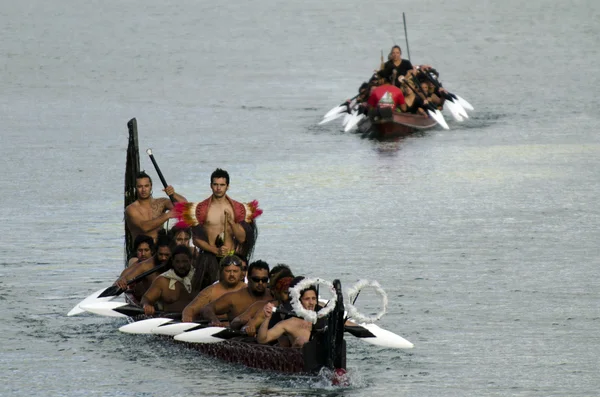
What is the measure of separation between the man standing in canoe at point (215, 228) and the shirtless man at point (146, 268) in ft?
2.17

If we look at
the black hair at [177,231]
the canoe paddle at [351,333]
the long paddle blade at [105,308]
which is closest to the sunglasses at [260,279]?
the canoe paddle at [351,333]

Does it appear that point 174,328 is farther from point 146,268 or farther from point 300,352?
point 300,352

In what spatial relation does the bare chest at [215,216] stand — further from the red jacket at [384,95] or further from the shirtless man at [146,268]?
the red jacket at [384,95]

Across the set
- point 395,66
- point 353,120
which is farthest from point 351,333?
point 353,120

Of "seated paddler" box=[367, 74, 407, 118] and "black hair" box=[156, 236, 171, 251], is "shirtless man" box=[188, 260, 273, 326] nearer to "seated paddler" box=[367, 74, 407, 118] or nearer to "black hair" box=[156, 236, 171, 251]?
"black hair" box=[156, 236, 171, 251]

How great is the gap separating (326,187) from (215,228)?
18.5m

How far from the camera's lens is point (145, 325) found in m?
24.4

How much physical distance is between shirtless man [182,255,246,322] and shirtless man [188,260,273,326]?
0.13m

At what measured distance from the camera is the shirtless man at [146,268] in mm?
25500

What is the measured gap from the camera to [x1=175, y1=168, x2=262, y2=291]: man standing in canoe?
2483 cm

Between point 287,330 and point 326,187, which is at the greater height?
point 326,187

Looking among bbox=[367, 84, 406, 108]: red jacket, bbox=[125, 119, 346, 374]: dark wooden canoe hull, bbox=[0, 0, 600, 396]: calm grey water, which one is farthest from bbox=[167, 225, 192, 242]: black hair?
bbox=[367, 84, 406, 108]: red jacket

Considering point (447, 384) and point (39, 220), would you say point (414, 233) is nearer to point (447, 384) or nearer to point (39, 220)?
point (39, 220)

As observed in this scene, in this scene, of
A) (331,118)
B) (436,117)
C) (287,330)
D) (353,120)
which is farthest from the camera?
(331,118)
